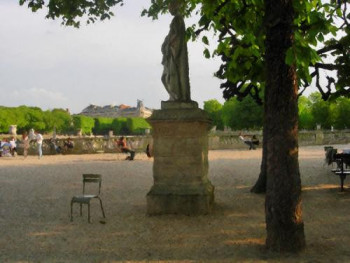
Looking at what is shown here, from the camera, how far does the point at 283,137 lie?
5621 mm

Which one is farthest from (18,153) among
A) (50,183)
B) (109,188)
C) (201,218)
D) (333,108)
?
(333,108)

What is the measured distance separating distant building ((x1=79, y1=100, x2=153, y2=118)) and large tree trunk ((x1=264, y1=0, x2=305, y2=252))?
15001cm

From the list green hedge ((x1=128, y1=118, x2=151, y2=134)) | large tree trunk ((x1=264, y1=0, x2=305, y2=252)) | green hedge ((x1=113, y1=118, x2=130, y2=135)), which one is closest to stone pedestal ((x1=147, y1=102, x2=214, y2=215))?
large tree trunk ((x1=264, y1=0, x2=305, y2=252))

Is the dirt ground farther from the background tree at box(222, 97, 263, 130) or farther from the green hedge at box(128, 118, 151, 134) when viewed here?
the green hedge at box(128, 118, 151, 134)

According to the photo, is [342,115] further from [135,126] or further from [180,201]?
[180,201]

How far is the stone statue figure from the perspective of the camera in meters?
8.77

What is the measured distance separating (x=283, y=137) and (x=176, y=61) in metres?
3.83

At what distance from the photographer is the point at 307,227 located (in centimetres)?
730

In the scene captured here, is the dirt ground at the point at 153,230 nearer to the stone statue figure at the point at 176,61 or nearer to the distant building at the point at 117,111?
the stone statue figure at the point at 176,61

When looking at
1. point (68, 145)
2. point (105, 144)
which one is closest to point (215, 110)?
point (105, 144)

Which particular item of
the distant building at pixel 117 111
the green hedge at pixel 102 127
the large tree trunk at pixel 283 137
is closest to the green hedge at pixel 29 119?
the green hedge at pixel 102 127

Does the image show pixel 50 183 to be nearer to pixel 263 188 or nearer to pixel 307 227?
pixel 263 188

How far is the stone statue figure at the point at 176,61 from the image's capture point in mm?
8766

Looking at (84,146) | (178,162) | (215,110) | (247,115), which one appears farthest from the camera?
(215,110)
